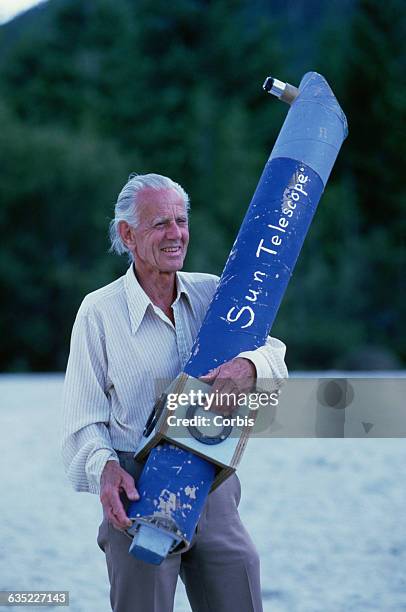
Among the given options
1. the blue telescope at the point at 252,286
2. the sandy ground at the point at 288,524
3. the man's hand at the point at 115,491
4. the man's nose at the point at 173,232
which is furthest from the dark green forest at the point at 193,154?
the man's hand at the point at 115,491

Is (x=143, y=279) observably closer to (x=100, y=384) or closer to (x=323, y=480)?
(x=100, y=384)

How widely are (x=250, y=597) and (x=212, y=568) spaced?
108 millimetres

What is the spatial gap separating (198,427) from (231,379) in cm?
12

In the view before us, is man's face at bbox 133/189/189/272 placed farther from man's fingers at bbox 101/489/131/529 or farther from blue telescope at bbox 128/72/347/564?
man's fingers at bbox 101/489/131/529

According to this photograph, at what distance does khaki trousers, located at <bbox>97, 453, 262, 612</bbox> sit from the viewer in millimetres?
2154

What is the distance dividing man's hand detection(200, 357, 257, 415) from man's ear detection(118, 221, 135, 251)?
0.37m

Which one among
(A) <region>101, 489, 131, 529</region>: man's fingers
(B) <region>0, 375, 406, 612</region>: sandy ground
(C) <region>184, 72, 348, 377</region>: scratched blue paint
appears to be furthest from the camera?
(B) <region>0, 375, 406, 612</region>: sandy ground

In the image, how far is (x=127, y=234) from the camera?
2.27 m

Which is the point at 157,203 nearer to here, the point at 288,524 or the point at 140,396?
the point at 140,396

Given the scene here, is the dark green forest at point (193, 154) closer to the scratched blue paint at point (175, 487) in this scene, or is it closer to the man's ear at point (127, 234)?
the man's ear at point (127, 234)

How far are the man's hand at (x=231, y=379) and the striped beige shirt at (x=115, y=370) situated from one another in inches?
3.2

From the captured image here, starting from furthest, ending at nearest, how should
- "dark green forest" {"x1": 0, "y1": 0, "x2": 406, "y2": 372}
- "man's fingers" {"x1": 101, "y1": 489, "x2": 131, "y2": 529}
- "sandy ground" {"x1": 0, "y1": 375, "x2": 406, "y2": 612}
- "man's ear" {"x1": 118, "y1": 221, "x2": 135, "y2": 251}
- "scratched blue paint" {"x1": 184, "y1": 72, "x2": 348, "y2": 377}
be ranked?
"dark green forest" {"x1": 0, "y1": 0, "x2": 406, "y2": 372}, "sandy ground" {"x1": 0, "y1": 375, "x2": 406, "y2": 612}, "man's ear" {"x1": 118, "y1": 221, "x2": 135, "y2": 251}, "scratched blue paint" {"x1": 184, "y1": 72, "x2": 348, "y2": 377}, "man's fingers" {"x1": 101, "y1": 489, "x2": 131, "y2": 529}

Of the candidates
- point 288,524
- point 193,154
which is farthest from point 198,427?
point 193,154

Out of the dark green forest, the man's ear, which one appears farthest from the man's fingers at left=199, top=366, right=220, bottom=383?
the dark green forest
